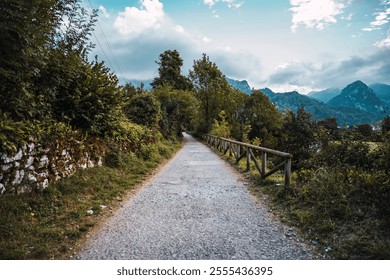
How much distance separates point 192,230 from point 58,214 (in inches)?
102

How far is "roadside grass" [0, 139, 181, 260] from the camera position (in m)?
3.55

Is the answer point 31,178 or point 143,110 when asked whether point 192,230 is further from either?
point 143,110

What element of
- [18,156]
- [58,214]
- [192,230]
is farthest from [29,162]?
[192,230]

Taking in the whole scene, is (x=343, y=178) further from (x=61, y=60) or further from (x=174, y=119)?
(x=174, y=119)

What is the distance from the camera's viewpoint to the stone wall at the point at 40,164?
179 inches

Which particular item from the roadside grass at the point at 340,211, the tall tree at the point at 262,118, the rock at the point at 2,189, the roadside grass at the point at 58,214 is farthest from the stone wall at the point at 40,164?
the tall tree at the point at 262,118

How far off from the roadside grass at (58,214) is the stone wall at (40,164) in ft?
0.60

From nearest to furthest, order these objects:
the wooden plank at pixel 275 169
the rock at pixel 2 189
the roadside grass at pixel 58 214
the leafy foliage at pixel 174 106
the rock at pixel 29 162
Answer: the roadside grass at pixel 58 214
the rock at pixel 2 189
the rock at pixel 29 162
the wooden plank at pixel 275 169
the leafy foliage at pixel 174 106

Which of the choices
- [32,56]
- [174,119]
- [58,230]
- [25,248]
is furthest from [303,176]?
[174,119]

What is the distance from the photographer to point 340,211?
4.44 meters

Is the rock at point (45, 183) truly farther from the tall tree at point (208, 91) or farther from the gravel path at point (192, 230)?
the tall tree at point (208, 91)

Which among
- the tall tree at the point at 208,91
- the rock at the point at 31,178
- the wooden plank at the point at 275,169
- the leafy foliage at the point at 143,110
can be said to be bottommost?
the wooden plank at the point at 275,169

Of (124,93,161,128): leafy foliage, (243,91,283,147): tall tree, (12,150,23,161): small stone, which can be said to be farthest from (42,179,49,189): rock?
(243,91,283,147): tall tree

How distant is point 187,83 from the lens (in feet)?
167
